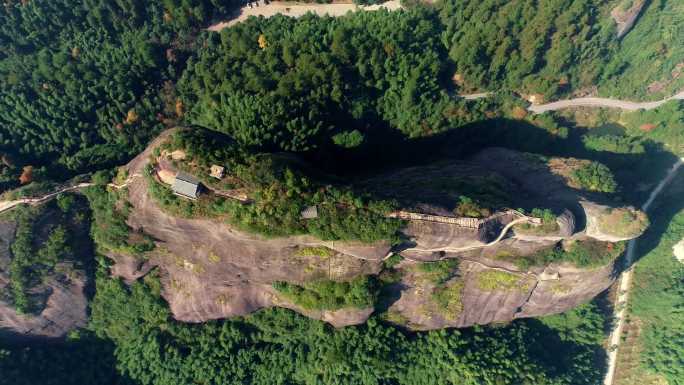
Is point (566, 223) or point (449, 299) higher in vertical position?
point (566, 223)

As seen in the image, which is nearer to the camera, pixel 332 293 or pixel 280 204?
pixel 280 204

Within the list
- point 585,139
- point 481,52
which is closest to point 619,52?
point 585,139

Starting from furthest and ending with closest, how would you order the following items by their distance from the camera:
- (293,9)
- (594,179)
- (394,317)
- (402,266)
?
(293,9)
(594,179)
(394,317)
(402,266)

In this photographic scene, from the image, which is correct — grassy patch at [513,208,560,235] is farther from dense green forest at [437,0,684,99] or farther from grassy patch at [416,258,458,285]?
→ dense green forest at [437,0,684,99]

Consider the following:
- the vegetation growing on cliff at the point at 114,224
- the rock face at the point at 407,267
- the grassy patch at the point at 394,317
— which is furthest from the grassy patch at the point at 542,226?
the vegetation growing on cliff at the point at 114,224

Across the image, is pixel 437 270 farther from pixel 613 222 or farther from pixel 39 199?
pixel 39 199

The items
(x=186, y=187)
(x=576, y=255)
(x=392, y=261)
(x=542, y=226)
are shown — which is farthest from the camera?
(x=576, y=255)

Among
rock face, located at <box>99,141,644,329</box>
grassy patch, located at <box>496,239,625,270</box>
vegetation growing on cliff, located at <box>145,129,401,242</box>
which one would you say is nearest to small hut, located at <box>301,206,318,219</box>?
vegetation growing on cliff, located at <box>145,129,401,242</box>

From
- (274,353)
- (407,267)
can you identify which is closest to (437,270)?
(407,267)
